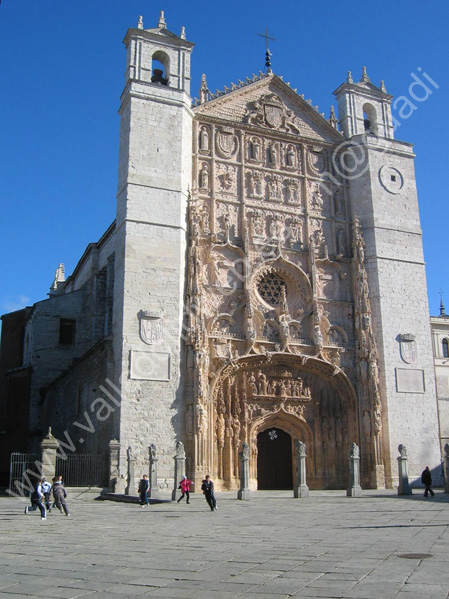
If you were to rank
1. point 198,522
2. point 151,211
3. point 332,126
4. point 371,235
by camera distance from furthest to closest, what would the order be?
point 332,126, point 371,235, point 151,211, point 198,522

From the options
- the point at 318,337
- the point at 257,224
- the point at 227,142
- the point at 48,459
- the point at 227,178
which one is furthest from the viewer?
the point at 227,142

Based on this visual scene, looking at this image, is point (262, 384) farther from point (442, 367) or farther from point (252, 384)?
point (442, 367)

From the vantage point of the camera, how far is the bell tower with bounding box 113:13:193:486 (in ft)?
64.6

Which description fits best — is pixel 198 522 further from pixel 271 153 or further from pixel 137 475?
pixel 271 153

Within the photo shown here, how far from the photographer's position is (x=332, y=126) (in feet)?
87.6

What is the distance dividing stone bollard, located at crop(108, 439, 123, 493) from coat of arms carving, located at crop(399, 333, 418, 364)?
1134cm

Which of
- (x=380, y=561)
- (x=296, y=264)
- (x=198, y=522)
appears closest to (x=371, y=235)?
(x=296, y=264)

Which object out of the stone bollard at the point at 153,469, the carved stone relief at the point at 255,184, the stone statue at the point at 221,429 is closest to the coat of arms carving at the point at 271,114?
the carved stone relief at the point at 255,184

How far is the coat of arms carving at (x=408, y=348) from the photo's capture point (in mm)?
23750

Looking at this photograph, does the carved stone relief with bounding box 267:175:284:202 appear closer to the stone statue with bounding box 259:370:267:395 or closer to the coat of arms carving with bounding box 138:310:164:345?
the stone statue with bounding box 259:370:267:395

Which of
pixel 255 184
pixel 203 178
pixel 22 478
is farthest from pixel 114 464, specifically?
pixel 255 184

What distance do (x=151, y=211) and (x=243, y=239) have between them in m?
3.72

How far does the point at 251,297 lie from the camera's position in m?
22.7

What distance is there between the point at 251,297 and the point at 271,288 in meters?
1.35
